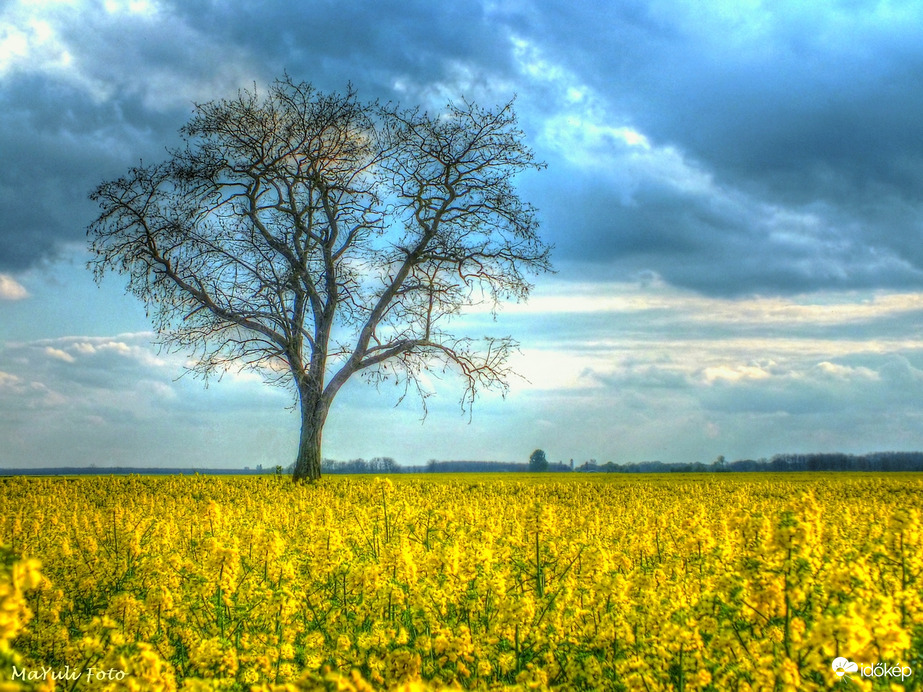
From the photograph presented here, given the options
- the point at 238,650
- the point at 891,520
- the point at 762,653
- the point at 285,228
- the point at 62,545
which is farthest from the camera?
the point at 285,228

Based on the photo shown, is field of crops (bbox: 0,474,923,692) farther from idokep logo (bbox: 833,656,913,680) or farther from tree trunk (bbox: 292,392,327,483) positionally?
tree trunk (bbox: 292,392,327,483)

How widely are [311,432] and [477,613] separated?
56.1 ft

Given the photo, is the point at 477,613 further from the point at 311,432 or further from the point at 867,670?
the point at 311,432

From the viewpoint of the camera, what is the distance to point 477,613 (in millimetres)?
5066

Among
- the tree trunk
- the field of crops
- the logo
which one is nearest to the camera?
the logo

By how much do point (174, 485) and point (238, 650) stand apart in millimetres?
14188

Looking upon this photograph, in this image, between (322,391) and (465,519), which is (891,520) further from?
(322,391)

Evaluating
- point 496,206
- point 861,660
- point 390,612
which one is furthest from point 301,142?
point 861,660

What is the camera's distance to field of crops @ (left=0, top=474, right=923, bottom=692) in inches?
127

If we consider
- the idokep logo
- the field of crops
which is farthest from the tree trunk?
the idokep logo

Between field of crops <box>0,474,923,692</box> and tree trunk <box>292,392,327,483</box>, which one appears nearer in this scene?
field of crops <box>0,474,923,692</box>

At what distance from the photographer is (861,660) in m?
2.97

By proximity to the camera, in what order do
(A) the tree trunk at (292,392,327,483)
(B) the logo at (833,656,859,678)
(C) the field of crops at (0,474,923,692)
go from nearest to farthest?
(B) the logo at (833,656,859,678) < (C) the field of crops at (0,474,923,692) < (A) the tree trunk at (292,392,327,483)

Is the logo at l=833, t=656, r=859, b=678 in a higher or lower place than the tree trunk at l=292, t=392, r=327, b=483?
lower
